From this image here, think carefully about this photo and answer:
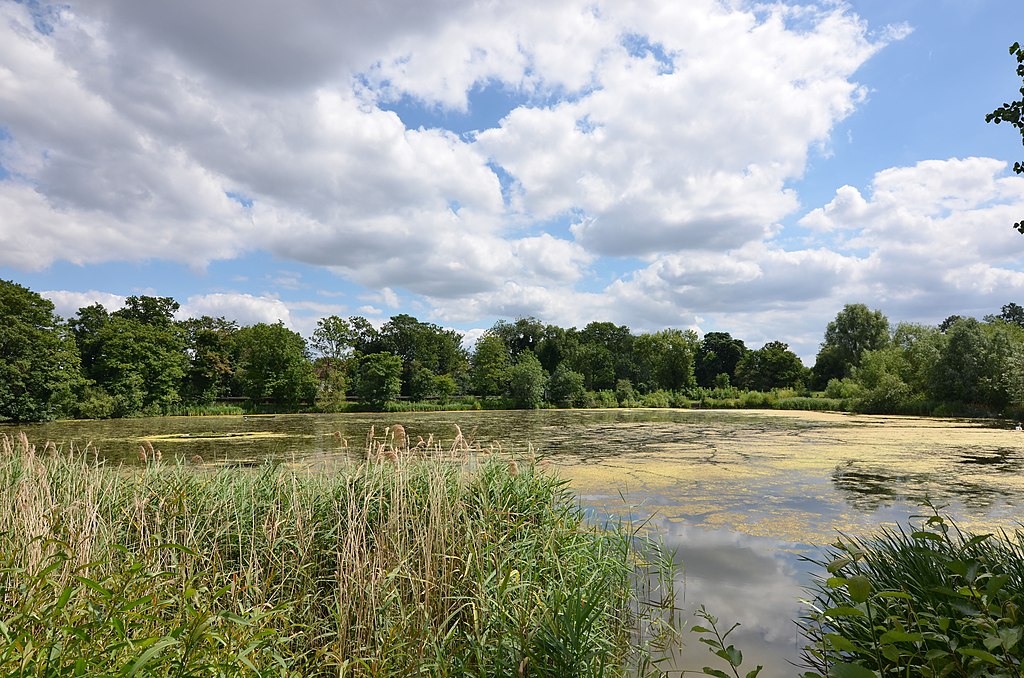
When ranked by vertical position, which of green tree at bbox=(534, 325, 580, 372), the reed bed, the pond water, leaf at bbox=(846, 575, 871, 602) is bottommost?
the pond water

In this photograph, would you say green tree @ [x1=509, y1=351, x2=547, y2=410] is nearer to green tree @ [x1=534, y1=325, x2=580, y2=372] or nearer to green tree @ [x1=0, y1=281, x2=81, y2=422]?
green tree @ [x1=534, y1=325, x2=580, y2=372]

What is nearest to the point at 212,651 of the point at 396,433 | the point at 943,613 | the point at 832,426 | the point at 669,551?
the point at 396,433

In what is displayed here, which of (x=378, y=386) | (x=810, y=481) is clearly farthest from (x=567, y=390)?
(x=810, y=481)

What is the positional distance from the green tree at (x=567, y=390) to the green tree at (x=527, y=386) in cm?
182

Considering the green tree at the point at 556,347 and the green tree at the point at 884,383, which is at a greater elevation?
the green tree at the point at 556,347

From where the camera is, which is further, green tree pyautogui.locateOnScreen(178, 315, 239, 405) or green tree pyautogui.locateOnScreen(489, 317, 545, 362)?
green tree pyautogui.locateOnScreen(489, 317, 545, 362)

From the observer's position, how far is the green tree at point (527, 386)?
50281mm

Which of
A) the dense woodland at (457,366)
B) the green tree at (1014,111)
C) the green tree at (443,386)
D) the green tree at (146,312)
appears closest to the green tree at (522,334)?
the dense woodland at (457,366)

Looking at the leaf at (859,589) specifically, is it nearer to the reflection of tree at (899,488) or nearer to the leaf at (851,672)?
the leaf at (851,672)

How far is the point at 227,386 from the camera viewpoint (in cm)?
5169

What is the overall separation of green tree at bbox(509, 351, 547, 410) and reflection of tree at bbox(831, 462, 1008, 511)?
125ft

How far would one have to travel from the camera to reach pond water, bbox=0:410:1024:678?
5.61 metres

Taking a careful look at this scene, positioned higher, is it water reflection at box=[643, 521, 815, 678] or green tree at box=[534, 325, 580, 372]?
green tree at box=[534, 325, 580, 372]

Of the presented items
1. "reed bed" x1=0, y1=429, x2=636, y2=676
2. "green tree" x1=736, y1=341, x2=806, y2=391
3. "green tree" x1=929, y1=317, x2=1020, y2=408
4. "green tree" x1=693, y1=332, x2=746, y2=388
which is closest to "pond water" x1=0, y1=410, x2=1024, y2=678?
"reed bed" x1=0, y1=429, x2=636, y2=676
